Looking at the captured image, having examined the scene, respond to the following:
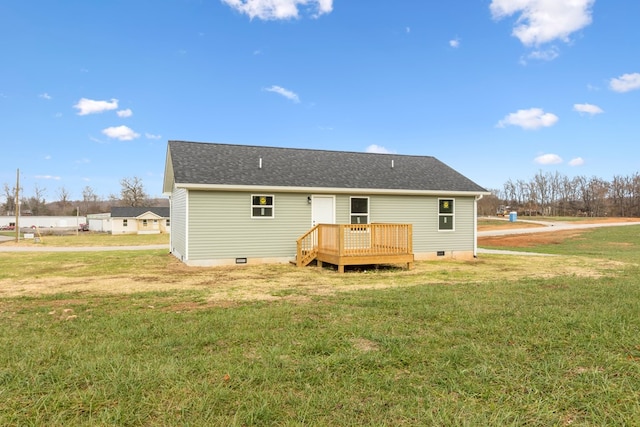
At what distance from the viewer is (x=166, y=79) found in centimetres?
1916

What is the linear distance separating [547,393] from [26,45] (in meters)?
21.4

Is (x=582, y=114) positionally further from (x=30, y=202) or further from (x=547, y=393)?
(x=30, y=202)

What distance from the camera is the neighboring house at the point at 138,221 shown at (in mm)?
46416

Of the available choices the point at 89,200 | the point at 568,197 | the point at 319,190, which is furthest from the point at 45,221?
the point at 568,197

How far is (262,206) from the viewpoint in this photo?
12.4m

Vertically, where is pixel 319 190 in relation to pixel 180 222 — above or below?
above

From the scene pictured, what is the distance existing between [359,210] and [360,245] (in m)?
2.17

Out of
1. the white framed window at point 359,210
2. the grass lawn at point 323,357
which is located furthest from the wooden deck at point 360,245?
the grass lawn at point 323,357

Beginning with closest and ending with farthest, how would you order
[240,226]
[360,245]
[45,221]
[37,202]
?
1. [360,245]
2. [240,226]
3. [45,221]
4. [37,202]

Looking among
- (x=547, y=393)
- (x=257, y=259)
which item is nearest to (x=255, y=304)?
(x=547, y=393)

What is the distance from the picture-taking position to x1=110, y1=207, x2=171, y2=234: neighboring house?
4642 cm

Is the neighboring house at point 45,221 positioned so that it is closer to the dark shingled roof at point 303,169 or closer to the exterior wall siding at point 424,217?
the dark shingled roof at point 303,169

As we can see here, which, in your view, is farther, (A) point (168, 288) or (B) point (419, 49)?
(B) point (419, 49)

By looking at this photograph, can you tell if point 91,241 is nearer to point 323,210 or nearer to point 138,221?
point 138,221
